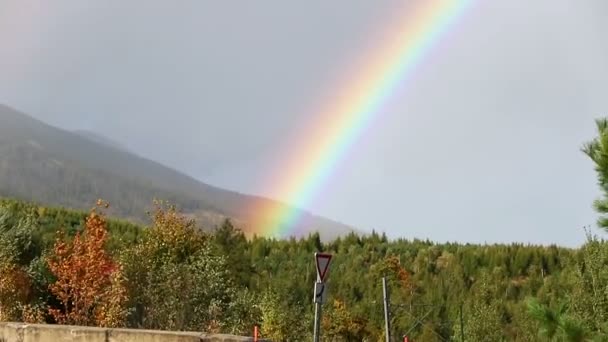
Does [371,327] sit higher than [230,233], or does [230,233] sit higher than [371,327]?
[230,233]

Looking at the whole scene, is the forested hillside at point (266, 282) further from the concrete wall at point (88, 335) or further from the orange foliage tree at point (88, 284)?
the concrete wall at point (88, 335)

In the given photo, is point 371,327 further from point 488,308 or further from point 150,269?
point 150,269

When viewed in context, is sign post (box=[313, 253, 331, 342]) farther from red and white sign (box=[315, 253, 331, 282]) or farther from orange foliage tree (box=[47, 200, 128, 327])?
orange foliage tree (box=[47, 200, 128, 327])

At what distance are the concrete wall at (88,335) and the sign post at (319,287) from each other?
1.73 meters

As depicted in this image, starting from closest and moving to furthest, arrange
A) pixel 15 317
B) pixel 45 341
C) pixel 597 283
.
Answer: pixel 45 341 → pixel 597 283 → pixel 15 317

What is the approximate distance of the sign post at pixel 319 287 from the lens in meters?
14.9

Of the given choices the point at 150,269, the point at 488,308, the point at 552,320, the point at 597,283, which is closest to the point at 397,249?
the point at 488,308

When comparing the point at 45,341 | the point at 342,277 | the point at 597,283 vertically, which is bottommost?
the point at 45,341

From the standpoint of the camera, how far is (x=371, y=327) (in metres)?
62.6

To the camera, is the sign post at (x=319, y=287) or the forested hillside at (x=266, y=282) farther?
the forested hillside at (x=266, y=282)

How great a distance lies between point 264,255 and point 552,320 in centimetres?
7404

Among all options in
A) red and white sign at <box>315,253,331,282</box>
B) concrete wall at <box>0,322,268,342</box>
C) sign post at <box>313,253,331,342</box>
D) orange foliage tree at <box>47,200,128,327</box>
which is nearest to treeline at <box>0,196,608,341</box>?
orange foliage tree at <box>47,200,128,327</box>

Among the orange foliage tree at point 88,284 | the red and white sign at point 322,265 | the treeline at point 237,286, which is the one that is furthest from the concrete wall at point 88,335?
the orange foliage tree at point 88,284

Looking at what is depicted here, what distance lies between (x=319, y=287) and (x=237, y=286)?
3289cm
